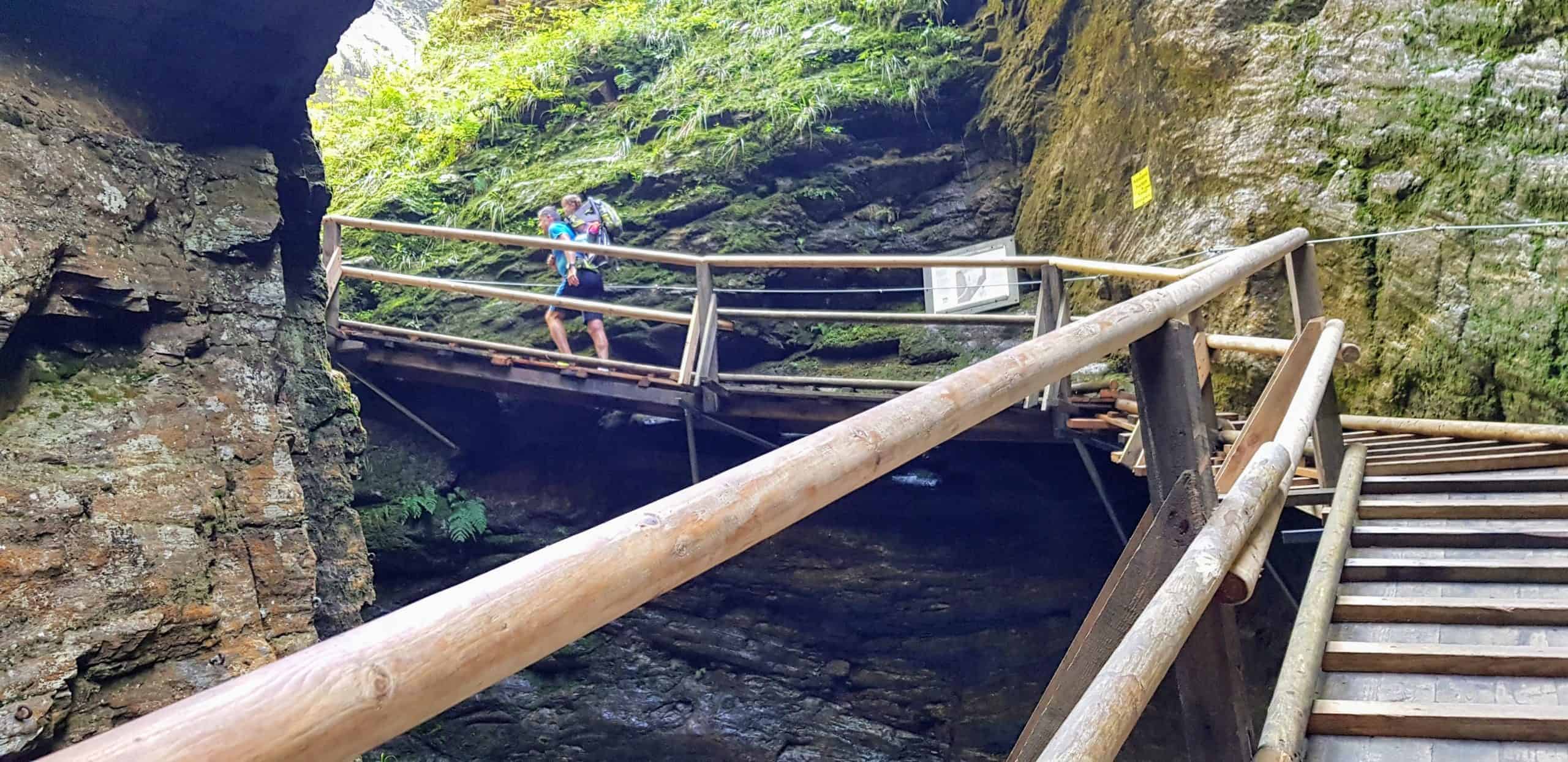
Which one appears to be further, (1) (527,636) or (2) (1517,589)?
(2) (1517,589)

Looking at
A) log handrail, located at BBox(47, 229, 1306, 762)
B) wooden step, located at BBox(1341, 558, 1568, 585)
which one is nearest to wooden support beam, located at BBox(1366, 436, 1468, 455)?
wooden step, located at BBox(1341, 558, 1568, 585)

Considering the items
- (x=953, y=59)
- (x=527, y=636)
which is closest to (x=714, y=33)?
(x=953, y=59)

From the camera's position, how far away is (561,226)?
725 cm

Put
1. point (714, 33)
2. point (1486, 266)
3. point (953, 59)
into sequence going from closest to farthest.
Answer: point (1486, 266), point (953, 59), point (714, 33)

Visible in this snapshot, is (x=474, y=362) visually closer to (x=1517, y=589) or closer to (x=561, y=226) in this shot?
(x=561, y=226)

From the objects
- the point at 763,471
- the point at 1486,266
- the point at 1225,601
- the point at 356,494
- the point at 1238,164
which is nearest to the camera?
the point at 763,471

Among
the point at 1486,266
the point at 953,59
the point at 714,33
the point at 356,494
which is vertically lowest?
the point at 356,494

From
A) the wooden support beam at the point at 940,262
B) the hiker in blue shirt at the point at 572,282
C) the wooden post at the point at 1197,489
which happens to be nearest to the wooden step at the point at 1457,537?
the wooden post at the point at 1197,489

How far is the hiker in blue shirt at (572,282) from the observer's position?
7.08m

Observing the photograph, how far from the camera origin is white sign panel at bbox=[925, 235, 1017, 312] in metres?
7.05

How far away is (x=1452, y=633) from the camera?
1841mm

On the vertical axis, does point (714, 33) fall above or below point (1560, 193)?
above

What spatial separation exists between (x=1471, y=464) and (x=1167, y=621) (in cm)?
240

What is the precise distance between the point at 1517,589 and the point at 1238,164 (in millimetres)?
3912
